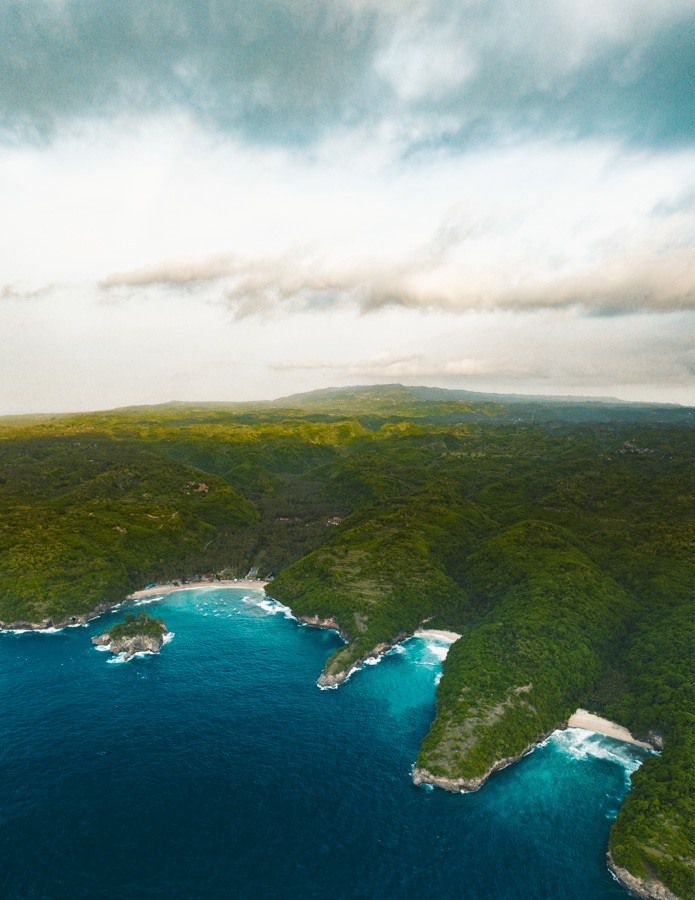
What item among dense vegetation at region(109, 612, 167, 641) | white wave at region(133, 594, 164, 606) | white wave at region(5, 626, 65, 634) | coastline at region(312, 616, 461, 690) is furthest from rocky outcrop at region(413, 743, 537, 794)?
white wave at region(5, 626, 65, 634)

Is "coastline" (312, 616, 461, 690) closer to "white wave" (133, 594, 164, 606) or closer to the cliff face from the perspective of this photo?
the cliff face

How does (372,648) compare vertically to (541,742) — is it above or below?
above

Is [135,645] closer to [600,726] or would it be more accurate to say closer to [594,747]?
[594,747]

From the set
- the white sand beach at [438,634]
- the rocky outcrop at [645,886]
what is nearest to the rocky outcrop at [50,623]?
the white sand beach at [438,634]

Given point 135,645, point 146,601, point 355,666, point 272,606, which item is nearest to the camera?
point 355,666

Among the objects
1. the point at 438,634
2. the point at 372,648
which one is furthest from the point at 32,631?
the point at 438,634

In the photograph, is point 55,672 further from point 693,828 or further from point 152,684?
point 693,828

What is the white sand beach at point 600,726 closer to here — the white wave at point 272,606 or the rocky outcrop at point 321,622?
the rocky outcrop at point 321,622
